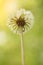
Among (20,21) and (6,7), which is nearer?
(20,21)

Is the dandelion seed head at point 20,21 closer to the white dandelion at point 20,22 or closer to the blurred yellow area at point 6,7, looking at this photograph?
the white dandelion at point 20,22

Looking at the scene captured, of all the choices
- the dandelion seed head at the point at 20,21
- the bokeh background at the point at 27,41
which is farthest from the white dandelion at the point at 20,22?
the bokeh background at the point at 27,41

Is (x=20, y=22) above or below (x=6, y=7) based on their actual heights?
below

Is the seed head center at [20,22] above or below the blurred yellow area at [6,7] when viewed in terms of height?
below

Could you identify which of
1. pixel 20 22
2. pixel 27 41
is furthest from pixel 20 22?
pixel 27 41

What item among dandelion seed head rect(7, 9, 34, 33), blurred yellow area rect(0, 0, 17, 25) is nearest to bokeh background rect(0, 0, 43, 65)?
blurred yellow area rect(0, 0, 17, 25)

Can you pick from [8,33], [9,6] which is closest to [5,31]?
[8,33]

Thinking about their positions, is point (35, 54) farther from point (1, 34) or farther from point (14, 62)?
point (1, 34)

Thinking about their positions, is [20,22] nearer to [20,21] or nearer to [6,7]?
[20,21]
